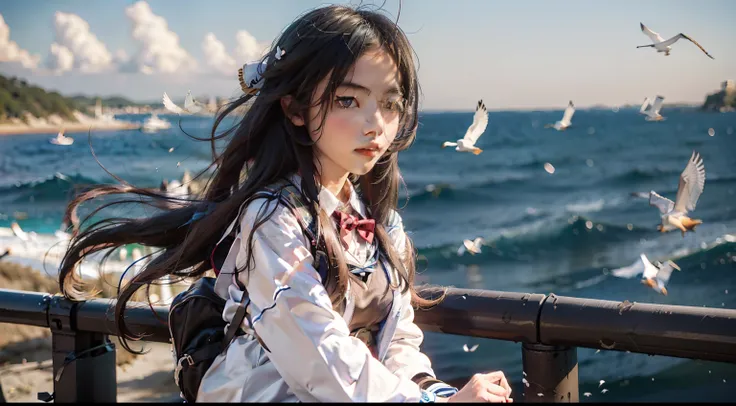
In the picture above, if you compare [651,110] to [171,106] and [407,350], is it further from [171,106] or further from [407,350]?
[171,106]

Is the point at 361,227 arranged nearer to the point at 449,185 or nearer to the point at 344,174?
the point at 344,174

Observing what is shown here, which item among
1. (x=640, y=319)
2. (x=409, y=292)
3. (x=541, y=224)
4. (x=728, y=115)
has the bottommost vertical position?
(x=728, y=115)

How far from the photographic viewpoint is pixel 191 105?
2098 mm

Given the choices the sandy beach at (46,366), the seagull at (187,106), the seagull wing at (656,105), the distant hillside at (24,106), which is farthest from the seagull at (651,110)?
the distant hillside at (24,106)

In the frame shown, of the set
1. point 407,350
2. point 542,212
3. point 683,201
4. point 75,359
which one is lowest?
point 542,212

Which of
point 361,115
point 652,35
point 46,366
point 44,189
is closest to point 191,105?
point 361,115

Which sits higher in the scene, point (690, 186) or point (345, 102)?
point (345, 102)

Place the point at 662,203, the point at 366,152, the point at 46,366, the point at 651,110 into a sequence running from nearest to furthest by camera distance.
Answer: the point at 366,152 < the point at 662,203 < the point at 651,110 < the point at 46,366

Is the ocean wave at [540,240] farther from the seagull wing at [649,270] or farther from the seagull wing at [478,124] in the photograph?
the seagull wing at [649,270]

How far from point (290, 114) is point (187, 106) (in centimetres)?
44

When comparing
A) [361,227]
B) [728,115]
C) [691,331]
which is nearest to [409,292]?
[361,227]

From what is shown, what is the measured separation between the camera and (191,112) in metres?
2.06

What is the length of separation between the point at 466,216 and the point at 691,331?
56.2 ft

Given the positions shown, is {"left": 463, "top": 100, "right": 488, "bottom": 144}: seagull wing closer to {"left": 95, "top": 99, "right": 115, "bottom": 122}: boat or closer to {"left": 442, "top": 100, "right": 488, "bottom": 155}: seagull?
{"left": 442, "top": 100, "right": 488, "bottom": 155}: seagull
